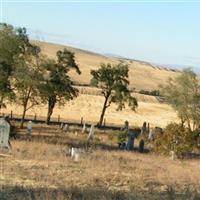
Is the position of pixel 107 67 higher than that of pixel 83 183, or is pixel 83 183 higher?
pixel 107 67

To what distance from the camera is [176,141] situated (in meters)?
28.5

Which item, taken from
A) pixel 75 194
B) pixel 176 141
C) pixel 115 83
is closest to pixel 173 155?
pixel 176 141

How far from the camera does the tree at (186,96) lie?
48.2 meters

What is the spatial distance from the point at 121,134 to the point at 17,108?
103 feet

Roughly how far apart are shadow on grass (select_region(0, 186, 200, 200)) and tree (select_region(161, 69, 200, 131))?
3532cm

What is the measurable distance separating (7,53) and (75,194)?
979 inches

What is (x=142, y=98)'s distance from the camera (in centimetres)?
8931

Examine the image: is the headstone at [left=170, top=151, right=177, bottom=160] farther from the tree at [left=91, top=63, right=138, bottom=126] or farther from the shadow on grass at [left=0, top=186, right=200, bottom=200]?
the tree at [left=91, top=63, right=138, bottom=126]

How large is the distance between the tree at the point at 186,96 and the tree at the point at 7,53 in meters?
18.4

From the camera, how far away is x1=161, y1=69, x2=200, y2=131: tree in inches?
1896

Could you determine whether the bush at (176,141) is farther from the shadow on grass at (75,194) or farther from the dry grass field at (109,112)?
the dry grass field at (109,112)

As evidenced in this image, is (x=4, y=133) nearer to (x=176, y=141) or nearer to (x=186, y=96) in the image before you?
(x=176, y=141)

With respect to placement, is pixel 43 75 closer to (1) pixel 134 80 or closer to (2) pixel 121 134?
(2) pixel 121 134

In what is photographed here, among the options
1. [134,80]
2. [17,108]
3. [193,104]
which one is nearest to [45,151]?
[193,104]
